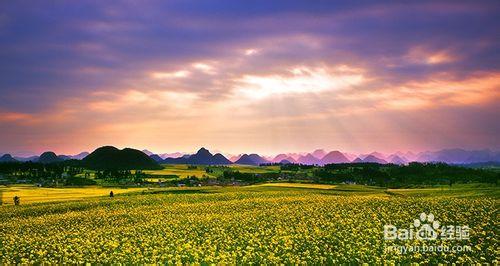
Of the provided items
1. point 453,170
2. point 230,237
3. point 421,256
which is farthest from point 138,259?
point 453,170

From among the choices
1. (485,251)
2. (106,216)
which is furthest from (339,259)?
(106,216)

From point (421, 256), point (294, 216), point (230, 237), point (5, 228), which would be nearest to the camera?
point (421, 256)

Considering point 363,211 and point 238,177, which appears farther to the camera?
point 238,177

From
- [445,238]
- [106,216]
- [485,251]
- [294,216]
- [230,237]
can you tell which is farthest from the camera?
[106,216]

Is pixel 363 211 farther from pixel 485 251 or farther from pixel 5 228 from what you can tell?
pixel 5 228

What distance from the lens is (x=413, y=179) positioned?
17275 centimetres

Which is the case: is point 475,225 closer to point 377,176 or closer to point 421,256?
point 421,256

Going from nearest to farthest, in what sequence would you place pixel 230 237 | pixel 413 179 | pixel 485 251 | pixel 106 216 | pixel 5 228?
pixel 485 251, pixel 230 237, pixel 5 228, pixel 106 216, pixel 413 179

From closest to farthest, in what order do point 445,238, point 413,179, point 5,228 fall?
point 445,238 < point 5,228 < point 413,179

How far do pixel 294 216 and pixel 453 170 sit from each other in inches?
7417

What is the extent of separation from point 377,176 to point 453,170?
39.7 meters

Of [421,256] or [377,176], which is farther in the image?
[377,176]

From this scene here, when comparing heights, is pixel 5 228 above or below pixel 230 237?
below

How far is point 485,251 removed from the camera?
17109 millimetres
